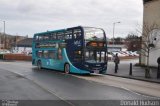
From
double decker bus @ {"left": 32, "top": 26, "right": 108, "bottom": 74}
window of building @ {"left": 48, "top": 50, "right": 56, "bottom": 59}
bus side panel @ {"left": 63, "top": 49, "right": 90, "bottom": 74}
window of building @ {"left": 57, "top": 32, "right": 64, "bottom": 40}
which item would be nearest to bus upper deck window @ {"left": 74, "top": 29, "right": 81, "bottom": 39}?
double decker bus @ {"left": 32, "top": 26, "right": 108, "bottom": 74}

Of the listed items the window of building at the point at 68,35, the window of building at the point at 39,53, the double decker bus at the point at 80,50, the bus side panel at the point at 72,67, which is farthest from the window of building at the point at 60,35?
the window of building at the point at 39,53

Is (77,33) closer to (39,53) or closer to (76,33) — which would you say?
(76,33)


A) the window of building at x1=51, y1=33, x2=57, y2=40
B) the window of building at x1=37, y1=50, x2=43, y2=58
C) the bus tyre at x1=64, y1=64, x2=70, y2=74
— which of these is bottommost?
the bus tyre at x1=64, y1=64, x2=70, y2=74

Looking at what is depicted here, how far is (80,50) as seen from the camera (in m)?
27.7

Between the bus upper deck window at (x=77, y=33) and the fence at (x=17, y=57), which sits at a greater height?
the bus upper deck window at (x=77, y=33)

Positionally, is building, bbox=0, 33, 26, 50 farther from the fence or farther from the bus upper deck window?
the bus upper deck window

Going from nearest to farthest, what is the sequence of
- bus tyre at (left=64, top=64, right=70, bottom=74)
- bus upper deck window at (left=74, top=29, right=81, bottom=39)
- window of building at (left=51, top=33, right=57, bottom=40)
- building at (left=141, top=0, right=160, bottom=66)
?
bus upper deck window at (left=74, top=29, right=81, bottom=39), bus tyre at (left=64, top=64, right=70, bottom=74), window of building at (left=51, top=33, right=57, bottom=40), building at (left=141, top=0, right=160, bottom=66)

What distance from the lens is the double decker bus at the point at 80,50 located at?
1081 inches

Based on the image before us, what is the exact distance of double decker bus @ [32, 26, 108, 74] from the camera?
90.1 ft

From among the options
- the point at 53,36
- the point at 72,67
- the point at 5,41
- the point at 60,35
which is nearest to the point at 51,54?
the point at 53,36

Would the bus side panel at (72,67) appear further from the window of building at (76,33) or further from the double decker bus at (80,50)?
the window of building at (76,33)

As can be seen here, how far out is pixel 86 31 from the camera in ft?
90.1

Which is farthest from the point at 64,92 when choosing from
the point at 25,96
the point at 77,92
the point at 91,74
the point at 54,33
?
the point at 54,33

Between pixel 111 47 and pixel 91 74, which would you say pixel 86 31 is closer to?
pixel 91 74
